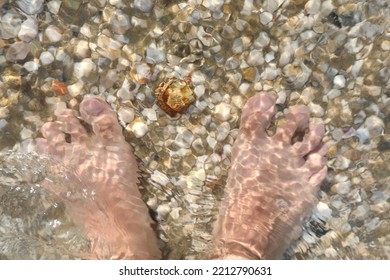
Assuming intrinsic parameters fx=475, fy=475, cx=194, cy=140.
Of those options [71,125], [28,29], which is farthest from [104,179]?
[28,29]

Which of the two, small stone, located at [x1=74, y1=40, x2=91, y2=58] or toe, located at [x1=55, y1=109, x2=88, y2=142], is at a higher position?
small stone, located at [x1=74, y1=40, x2=91, y2=58]

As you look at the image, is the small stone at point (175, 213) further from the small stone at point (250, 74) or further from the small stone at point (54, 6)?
the small stone at point (54, 6)

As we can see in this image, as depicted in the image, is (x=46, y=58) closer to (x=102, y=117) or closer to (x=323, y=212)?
(x=102, y=117)

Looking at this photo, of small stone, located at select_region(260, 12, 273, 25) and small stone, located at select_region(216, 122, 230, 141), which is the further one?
small stone, located at select_region(216, 122, 230, 141)

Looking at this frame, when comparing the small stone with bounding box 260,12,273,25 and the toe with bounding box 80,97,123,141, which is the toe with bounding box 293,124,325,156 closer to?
the small stone with bounding box 260,12,273,25

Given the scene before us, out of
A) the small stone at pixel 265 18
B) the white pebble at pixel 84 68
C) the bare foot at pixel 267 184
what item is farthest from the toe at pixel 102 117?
the small stone at pixel 265 18

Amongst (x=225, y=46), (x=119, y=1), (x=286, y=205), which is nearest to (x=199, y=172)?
(x=286, y=205)

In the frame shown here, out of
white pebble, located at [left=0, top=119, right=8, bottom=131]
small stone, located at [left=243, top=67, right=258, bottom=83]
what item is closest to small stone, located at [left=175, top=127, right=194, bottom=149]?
small stone, located at [left=243, top=67, right=258, bottom=83]

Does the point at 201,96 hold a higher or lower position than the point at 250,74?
lower
